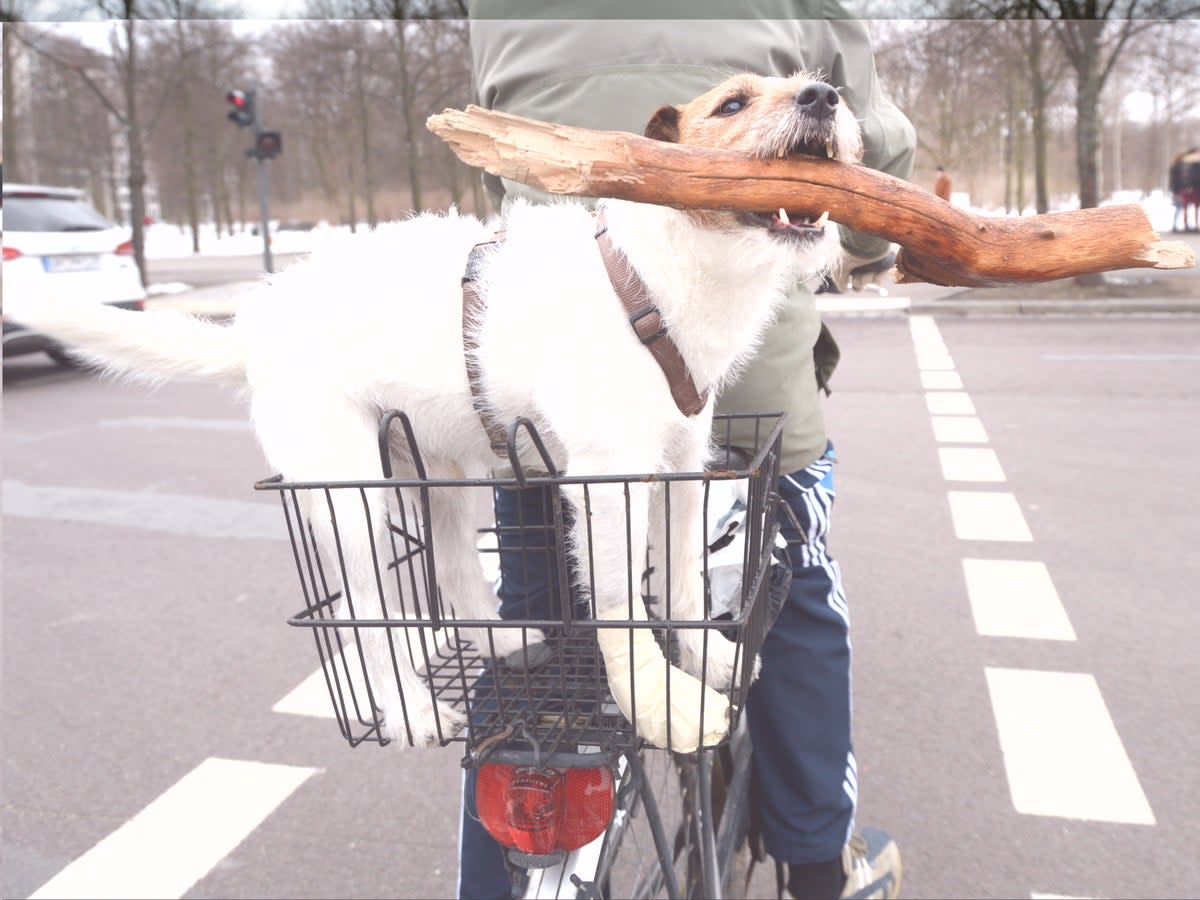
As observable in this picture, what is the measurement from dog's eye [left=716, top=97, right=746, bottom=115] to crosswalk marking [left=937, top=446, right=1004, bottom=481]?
459 cm

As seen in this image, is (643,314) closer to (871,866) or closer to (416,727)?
(416,727)

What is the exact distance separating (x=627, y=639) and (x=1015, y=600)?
121 inches

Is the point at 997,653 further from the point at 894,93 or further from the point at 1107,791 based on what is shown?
the point at 894,93

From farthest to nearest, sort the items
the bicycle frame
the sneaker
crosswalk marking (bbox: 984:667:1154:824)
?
crosswalk marking (bbox: 984:667:1154:824)
the sneaker
the bicycle frame

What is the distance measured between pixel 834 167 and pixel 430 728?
891 millimetres

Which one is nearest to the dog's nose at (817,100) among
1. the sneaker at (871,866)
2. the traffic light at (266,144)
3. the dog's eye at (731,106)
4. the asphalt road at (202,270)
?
the dog's eye at (731,106)

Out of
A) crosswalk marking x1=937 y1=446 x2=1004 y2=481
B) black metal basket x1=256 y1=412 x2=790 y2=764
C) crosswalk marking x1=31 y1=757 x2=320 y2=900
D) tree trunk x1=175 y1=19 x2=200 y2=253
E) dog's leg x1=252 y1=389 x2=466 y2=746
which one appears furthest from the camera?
tree trunk x1=175 y1=19 x2=200 y2=253

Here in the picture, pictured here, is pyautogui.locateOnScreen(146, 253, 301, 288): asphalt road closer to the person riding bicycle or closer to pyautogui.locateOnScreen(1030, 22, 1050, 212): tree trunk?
pyautogui.locateOnScreen(1030, 22, 1050, 212): tree trunk

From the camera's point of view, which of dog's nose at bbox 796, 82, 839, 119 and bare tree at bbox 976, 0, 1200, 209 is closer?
dog's nose at bbox 796, 82, 839, 119

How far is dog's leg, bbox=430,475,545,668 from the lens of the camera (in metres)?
1.57

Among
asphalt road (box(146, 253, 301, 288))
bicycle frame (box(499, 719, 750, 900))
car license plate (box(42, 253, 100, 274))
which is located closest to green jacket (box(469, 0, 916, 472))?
bicycle frame (box(499, 719, 750, 900))

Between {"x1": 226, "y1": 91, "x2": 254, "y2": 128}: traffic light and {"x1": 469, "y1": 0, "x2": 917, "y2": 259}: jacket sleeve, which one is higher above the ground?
{"x1": 226, "y1": 91, "x2": 254, "y2": 128}: traffic light

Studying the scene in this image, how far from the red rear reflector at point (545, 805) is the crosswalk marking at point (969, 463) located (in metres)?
4.47

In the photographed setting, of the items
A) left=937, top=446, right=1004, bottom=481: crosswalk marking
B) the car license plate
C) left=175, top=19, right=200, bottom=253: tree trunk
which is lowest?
left=937, top=446, right=1004, bottom=481: crosswalk marking
